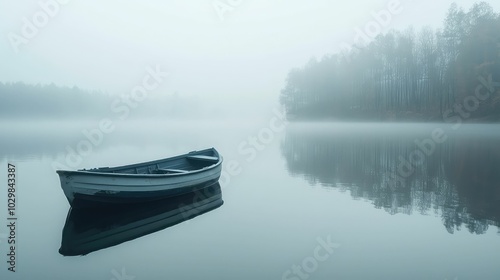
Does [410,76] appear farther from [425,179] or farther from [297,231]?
[297,231]

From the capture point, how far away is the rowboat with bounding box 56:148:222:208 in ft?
36.3

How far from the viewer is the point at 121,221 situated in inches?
450

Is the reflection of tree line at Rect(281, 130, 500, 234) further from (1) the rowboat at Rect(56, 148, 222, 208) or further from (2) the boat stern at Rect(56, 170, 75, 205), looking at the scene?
(2) the boat stern at Rect(56, 170, 75, 205)

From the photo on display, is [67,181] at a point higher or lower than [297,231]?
higher

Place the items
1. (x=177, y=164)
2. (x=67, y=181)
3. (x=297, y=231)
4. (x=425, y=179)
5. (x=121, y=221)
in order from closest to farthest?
(x=297, y=231) < (x=67, y=181) < (x=121, y=221) < (x=425, y=179) < (x=177, y=164)

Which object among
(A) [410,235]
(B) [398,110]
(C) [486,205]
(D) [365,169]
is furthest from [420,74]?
(A) [410,235]

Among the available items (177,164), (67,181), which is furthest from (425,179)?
(67,181)

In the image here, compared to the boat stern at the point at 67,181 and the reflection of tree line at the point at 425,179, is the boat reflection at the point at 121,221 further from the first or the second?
the reflection of tree line at the point at 425,179

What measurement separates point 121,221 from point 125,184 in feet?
4.14

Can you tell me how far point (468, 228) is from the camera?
9.91 meters

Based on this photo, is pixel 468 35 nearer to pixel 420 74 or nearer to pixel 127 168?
pixel 420 74

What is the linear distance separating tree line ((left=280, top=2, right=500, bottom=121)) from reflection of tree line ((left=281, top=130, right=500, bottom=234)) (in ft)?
99.0

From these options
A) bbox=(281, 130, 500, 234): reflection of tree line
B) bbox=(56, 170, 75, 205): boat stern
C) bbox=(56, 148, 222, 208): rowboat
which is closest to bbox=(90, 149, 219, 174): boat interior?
bbox=(56, 148, 222, 208): rowboat

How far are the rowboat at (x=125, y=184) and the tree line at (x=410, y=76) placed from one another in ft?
166
